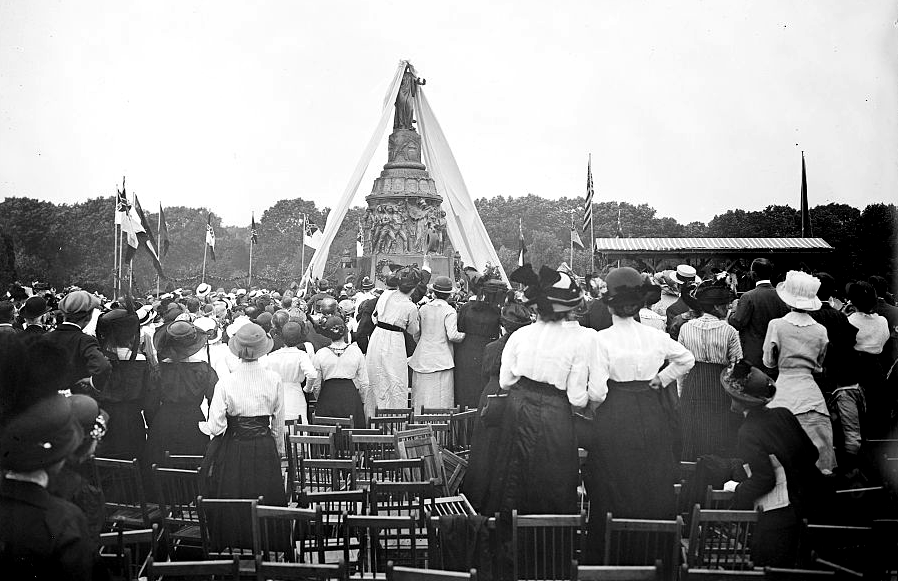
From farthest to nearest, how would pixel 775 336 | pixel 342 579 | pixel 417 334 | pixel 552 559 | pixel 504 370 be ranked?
pixel 417 334
pixel 775 336
pixel 504 370
pixel 552 559
pixel 342 579

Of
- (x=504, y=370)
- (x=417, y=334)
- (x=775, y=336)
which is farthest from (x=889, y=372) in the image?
(x=417, y=334)

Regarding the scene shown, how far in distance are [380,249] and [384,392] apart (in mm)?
16522

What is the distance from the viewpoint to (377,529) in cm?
430

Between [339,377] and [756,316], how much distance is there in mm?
4323

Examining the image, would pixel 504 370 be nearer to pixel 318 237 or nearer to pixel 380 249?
pixel 318 237

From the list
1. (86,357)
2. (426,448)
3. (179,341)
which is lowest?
(426,448)

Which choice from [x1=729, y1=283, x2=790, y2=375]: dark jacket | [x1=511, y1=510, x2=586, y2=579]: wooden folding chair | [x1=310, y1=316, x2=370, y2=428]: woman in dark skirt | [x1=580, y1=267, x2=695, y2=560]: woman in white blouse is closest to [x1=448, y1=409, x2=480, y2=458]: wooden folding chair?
[x1=310, y1=316, x2=370, y2=428]: woman in dark skirt

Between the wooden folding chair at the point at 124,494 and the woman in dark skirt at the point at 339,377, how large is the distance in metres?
2.73

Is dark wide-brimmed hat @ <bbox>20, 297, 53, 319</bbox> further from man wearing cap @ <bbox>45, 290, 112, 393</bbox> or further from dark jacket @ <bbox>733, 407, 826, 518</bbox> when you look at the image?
dark jacket @ <bbox>733, 407, 826, 518</bbox>

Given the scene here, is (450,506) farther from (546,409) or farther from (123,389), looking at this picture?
(123,389)

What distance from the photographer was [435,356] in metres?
9.43

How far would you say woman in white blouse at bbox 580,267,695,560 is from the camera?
504 cm

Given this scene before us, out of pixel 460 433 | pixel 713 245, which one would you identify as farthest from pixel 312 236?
pixel 460 433

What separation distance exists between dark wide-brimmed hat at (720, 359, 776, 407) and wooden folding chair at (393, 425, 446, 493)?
2114 mm
